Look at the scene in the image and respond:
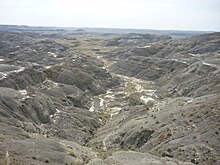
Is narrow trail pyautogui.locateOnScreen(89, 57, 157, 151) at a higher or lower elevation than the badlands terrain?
lower

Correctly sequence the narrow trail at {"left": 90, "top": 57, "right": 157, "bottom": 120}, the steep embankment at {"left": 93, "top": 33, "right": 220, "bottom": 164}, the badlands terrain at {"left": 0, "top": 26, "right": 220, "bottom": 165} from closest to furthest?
the badlands terrain at {"left": 0, "top": 26, "right": 220, "bottom": 165} < the steep embankment at {"left": 93, "top": 33, "right": 220, "bottom": 164} < the narrow trail at {"left": 90, "top": 57, "right": 157, "bottom": 120}

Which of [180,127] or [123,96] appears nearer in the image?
[180,127]

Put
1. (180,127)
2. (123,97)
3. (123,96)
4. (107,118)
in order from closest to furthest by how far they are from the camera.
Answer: (180,127), (107,118), (123,97), (123,96)

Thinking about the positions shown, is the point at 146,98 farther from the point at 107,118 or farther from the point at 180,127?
the point at 180,127

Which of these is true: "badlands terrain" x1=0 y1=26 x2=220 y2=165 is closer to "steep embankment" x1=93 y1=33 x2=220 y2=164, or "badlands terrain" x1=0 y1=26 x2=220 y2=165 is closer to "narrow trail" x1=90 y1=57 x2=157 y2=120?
"steep embankment" x1=93 y1=33 x2=220 y2=164

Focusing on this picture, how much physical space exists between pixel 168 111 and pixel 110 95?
153 feet

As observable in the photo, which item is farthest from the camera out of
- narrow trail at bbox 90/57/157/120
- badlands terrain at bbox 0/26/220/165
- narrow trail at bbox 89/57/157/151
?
narrow trail at bbox 90/57/157/120

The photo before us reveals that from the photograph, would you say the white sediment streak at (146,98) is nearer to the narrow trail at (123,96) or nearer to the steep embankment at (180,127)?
the narrow trail at (123,96)

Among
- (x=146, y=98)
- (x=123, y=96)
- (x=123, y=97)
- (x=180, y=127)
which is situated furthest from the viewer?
(x=123, y=96)

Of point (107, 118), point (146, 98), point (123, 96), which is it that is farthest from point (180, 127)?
point (123, 96)

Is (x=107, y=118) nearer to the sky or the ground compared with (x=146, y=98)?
nearer to the ground

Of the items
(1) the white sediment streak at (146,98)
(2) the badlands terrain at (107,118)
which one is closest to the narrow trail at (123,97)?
(1) the white sediment streak at (146,98)

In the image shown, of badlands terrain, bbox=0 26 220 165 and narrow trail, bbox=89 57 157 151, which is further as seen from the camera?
narrow trail, bbox=89 57 157 151

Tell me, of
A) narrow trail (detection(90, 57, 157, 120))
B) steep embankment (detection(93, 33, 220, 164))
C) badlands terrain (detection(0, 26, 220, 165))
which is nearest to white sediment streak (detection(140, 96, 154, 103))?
narrow trail (detection(90, 57, 157, 120))
